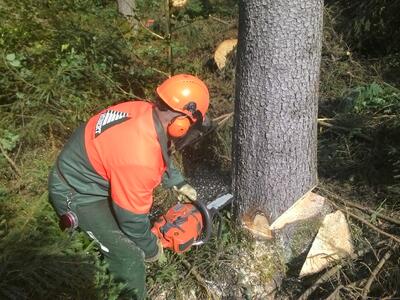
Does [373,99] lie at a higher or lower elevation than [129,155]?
lower

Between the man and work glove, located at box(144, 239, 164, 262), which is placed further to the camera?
work glove, located at box(144, 239, 164, 262)

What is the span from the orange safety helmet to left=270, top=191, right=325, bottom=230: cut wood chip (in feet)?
3.60

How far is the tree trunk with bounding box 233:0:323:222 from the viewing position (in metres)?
2.74

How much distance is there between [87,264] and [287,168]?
152 cm

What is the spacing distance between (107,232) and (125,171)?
24.5 inches

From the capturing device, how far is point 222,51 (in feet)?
19.8

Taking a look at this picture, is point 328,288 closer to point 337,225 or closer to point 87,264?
point 337,225

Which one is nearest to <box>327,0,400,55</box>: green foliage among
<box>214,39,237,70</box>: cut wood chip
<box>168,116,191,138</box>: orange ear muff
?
<box>214,39,237,70</box>: cut wood chip

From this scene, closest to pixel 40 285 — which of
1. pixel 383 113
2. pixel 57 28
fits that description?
pixel 57 28

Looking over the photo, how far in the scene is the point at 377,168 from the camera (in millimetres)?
4094

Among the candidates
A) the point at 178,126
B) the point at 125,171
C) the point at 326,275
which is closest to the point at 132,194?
the point at 125,171

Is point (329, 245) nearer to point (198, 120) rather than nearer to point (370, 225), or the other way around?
point (370, 225)

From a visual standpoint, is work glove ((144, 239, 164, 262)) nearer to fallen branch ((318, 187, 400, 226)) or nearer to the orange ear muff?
the orange ear muff

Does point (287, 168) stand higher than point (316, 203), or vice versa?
point (287, 168)
